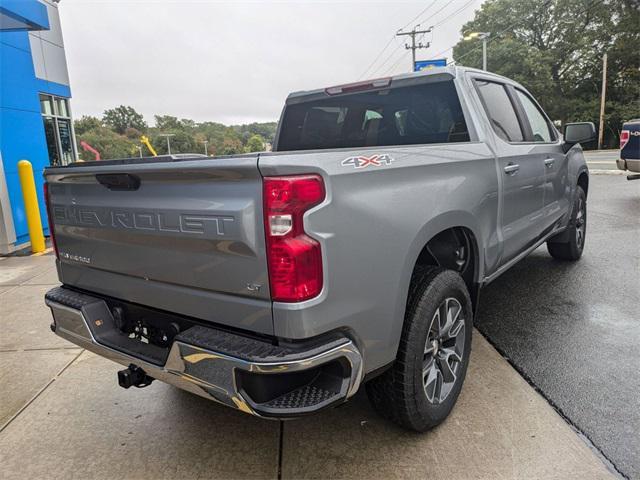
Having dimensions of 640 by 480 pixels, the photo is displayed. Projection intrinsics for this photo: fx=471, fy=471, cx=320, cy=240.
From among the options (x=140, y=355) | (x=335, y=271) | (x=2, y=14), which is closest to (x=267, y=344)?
(x=335, y=271)

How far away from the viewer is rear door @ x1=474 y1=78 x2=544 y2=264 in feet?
10.6

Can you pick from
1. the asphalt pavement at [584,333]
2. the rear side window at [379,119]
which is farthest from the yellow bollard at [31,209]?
the asphalt pavement at [584,333]

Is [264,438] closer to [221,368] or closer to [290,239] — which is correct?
[221,368]

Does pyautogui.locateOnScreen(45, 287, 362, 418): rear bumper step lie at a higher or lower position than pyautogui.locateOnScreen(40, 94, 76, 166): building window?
lower

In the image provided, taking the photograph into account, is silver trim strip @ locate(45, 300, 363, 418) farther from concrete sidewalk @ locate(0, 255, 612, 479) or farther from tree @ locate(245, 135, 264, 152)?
tree @ locate(245, 135, 264, 152)

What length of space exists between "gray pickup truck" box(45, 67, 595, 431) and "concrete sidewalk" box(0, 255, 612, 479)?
219 millimetres

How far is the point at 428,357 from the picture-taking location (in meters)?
2.45

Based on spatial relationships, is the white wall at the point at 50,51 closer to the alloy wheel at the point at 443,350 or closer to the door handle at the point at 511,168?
the door handle at the point at 511,168

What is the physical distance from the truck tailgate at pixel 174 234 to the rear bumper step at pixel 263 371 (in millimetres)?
105

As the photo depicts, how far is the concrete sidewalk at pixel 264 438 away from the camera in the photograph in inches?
88.6

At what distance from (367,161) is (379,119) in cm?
168

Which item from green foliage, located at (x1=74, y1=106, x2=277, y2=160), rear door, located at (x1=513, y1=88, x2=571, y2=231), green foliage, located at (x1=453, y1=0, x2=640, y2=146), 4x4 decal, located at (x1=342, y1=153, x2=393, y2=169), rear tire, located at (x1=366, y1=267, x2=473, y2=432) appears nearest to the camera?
4x4 decal, located at (x1=342, y1=153, x2=393, y2=169)

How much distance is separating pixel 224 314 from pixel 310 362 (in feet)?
1.42

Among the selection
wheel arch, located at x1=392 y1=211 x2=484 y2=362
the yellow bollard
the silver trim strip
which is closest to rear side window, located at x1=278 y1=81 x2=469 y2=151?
wheel arch, located at x1=392 y1=211 x2=484 y2=362
